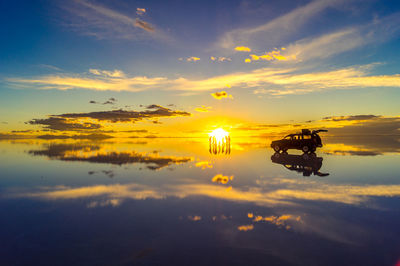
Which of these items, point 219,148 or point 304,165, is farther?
point 219,148

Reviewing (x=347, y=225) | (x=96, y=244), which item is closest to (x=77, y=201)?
(x=96, y=244)

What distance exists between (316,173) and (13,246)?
1790 cm

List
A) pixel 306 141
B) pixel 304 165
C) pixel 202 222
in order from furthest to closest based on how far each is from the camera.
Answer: pixel 306 141, pixel 304 165, pixel 202 222

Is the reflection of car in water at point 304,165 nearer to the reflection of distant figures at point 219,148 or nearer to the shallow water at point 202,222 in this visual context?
the shallow water at point 202,222

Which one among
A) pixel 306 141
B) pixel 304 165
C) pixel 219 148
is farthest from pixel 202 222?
pixel 219 148

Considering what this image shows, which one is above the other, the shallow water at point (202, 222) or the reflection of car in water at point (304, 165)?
the shallow water at point (202, 222)

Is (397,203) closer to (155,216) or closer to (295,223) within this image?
(295,223)

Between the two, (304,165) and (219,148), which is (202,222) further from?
(219,148)

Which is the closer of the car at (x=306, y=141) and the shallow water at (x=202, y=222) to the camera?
the shallow water at (x=202, y=222)

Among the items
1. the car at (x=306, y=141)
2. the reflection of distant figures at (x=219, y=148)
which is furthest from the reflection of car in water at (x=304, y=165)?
the reflection of distant figures at (x=219, y=148)

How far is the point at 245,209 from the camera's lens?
9898 millimetres

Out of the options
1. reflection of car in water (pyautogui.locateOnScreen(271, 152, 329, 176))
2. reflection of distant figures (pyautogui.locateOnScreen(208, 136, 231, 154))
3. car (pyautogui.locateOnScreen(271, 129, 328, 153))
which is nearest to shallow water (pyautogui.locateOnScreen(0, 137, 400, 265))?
reflection of car in water (pyautogui.locateOnScreen(271, 152, 329, 176))

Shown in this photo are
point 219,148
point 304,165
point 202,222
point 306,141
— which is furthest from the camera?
point 219,148

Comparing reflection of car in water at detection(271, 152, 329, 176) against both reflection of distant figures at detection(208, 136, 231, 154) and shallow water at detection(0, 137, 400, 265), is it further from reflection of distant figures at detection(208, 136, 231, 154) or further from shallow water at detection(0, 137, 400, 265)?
reflection of distant figures at detection(208, 136, 231, 154)
